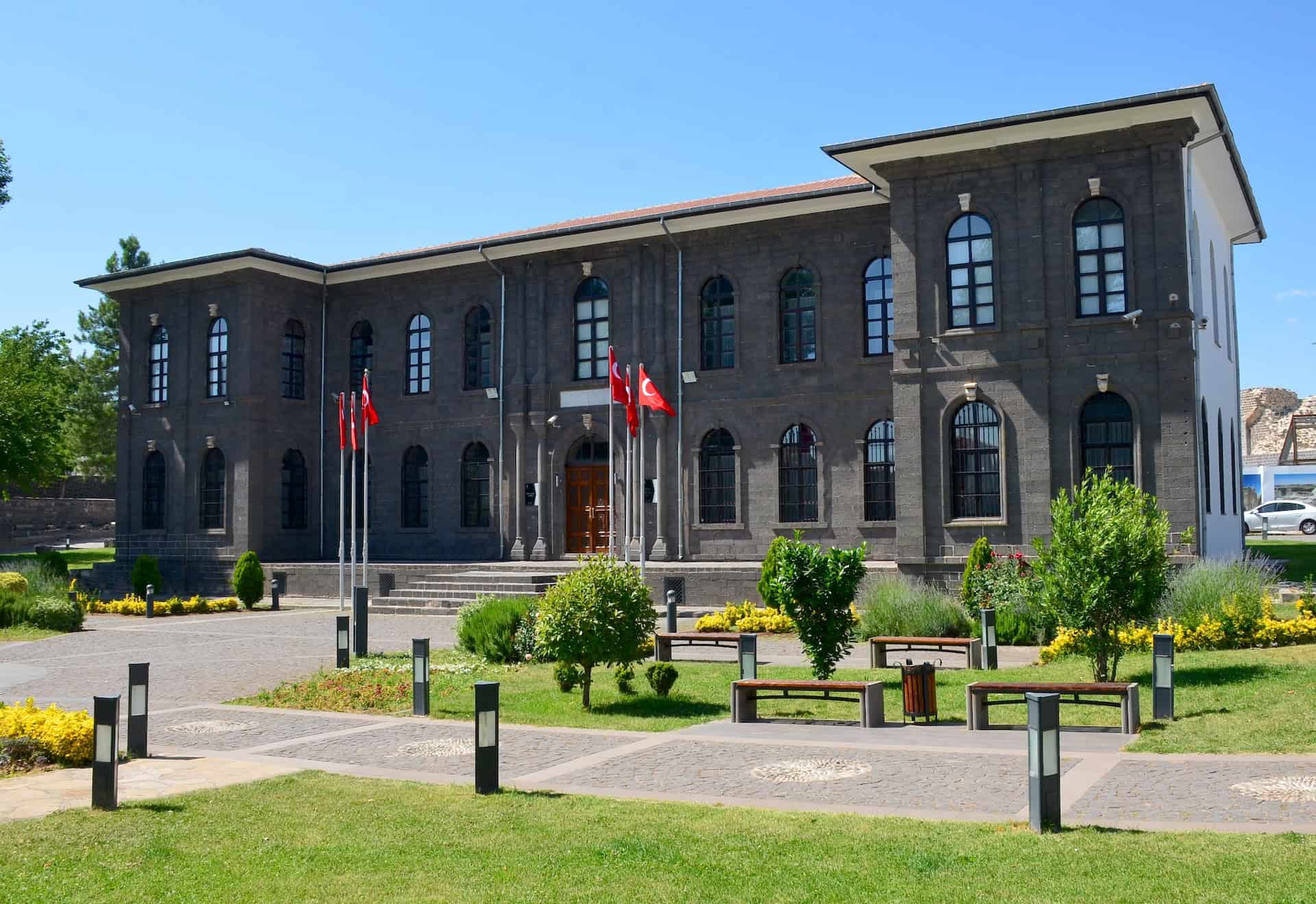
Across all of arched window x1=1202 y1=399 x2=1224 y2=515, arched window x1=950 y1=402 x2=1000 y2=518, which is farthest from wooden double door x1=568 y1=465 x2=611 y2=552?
arched window x1=1202 y1=399 x2=1224 y2=515

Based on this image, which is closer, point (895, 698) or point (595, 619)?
point (595, 619)

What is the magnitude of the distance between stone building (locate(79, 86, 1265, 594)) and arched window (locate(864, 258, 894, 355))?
0.08 m

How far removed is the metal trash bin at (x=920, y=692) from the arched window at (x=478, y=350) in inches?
910

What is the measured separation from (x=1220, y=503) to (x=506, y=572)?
16.4 metres

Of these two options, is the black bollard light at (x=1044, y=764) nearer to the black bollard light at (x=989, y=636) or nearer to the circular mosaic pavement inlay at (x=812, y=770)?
the circular mosaic pavement inlay at (x=812, y=770)

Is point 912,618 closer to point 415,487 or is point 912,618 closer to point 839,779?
point 839,779

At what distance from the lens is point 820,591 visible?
1444 centimetres

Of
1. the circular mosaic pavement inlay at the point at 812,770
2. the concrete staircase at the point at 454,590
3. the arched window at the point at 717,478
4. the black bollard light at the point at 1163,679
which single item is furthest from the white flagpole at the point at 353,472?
the black bollard light at the point at 1163,679

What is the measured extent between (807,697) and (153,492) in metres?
29.2

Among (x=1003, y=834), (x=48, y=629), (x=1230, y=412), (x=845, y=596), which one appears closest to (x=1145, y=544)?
(x=845, y=596)

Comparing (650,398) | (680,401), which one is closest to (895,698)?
(650,398)

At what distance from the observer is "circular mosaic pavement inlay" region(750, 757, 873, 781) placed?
9906 mm

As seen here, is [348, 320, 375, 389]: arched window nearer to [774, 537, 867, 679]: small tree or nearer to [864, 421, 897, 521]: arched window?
[864, 421, 897, 521]: arched window

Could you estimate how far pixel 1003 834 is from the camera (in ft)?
25.3
